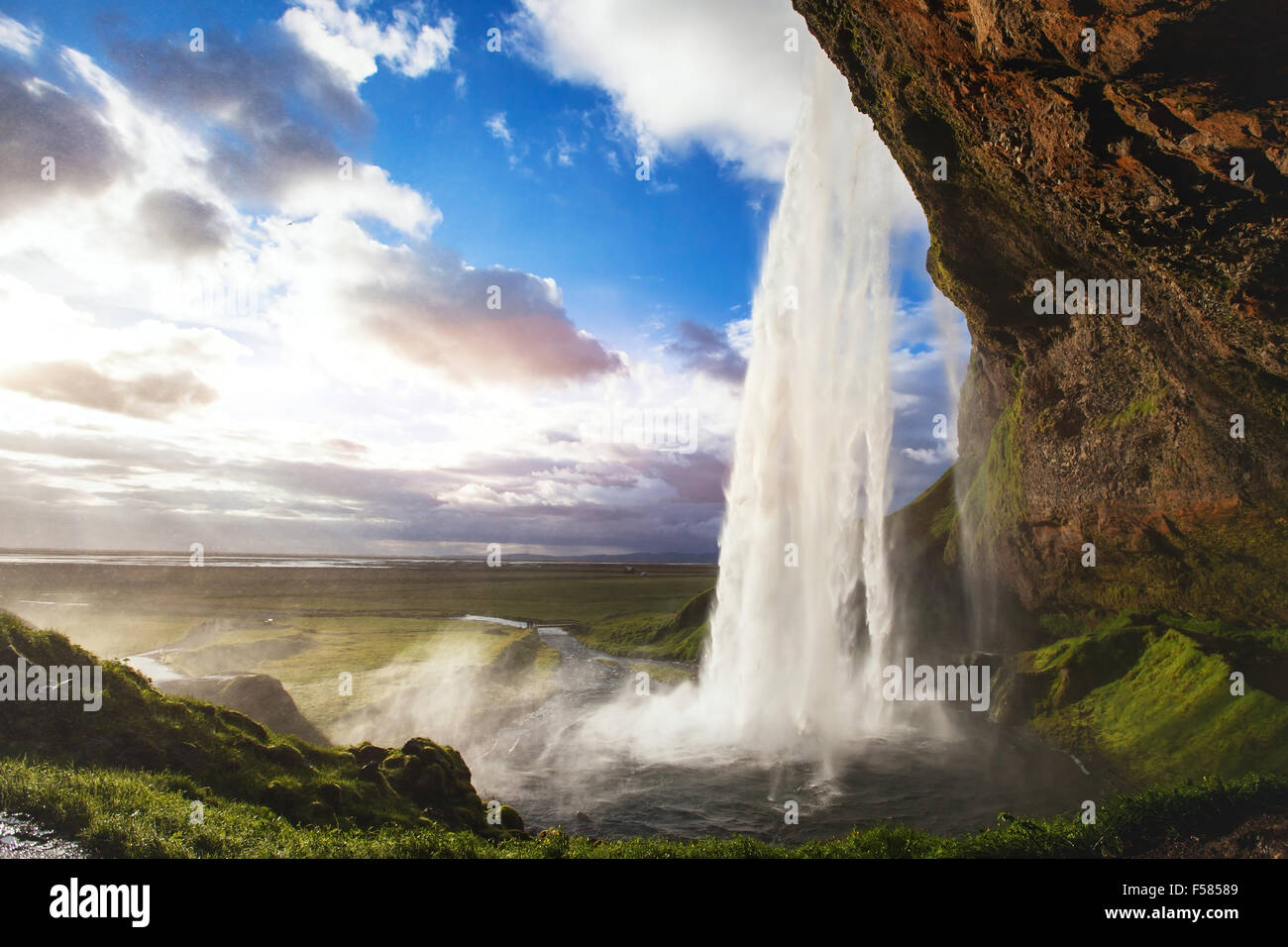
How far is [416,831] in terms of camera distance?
1134 cm

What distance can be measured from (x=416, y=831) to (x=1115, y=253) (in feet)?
74.2

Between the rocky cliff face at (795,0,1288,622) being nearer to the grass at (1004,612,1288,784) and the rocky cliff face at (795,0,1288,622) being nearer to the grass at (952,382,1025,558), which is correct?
the grass at (952,382,1025,558)

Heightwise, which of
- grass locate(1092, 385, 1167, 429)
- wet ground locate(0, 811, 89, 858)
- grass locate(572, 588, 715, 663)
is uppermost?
grass locate(1092, 385, 1167, 429)

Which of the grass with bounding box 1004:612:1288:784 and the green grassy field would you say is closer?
the grass with bounding box 1004:612:1288:784

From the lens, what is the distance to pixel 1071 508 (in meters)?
25.8

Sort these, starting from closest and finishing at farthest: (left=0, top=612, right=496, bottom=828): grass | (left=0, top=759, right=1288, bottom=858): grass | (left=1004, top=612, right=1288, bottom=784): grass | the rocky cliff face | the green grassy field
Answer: (left=0, top=759, right=1288, bottom=858): grass < the rocky cliff face < (left=0, top=612, right=496, bottom=828): grass < (left=1004, top=612, right=1288, bottom=784): grass < the green grassy field

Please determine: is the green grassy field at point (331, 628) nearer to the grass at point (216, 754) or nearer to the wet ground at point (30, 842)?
the grass at point (216, 754)

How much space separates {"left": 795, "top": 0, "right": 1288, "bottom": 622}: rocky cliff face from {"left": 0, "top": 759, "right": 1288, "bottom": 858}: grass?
10.4 meters

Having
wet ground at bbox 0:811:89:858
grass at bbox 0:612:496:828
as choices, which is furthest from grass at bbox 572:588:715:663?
wet ground at bbox 0:811:89:858

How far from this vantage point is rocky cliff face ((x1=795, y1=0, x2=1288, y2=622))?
403 inches
